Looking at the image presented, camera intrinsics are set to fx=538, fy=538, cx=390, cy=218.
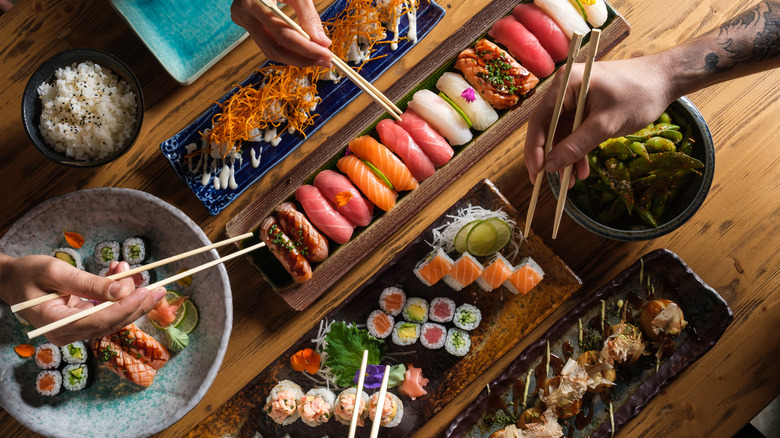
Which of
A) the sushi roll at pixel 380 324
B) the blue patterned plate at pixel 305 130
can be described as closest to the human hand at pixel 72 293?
the blue patterned plate at pixel 305 130

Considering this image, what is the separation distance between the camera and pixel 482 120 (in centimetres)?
294

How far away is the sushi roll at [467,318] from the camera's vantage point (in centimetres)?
294


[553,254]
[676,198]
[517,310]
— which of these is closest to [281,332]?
[517,310]

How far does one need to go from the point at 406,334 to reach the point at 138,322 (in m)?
1.48

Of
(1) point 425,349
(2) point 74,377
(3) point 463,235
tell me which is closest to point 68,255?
(2) point 74,377

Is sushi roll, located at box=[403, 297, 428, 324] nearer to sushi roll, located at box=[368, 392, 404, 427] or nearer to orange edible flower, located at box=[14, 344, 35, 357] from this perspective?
sushi roll, located at box=[368, 392, 404, 427]

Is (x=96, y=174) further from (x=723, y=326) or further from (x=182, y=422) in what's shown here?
(x=723, y=326)

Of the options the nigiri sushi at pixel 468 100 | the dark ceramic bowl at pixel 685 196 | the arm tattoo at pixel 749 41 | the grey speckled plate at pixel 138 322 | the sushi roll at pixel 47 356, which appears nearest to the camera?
the arm tattoo at pixel 749 41

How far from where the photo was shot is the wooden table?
9.76ft

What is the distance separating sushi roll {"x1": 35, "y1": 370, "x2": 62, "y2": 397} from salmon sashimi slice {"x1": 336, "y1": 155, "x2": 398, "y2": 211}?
1.87 meters

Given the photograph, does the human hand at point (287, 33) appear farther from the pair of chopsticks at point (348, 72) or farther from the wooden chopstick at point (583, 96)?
the wooden chopstick at point (583, 96)

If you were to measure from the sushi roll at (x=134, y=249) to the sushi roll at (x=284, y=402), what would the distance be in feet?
3.32

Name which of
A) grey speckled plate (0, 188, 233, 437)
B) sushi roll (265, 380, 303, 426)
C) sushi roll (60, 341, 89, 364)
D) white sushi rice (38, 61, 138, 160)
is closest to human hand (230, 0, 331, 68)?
white sushi rice (38, 61, 138, 160)

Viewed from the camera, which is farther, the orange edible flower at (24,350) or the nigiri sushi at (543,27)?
the nigiri sushi at (543,27)
